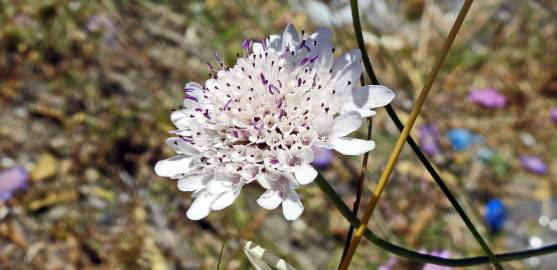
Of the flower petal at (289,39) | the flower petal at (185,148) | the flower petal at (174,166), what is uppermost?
the flower petal at (289,39)

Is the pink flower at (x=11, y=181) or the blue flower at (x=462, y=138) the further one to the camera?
the blue flower at (x=462, y=138)

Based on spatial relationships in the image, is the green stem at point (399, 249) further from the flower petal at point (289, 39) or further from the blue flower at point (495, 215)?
the blue flower at point (495, 215)

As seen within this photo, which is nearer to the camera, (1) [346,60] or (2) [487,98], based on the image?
(1) [346,60]

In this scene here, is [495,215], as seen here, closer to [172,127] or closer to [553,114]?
[553,114]

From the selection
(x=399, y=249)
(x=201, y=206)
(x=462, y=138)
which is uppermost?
(x=201, y=206)

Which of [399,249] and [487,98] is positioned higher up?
[399,249]

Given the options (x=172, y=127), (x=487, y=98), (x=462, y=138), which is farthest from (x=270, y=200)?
(x=487, y=98)

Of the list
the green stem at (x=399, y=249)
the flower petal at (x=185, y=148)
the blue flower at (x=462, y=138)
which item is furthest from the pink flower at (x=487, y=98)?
the flower petal at (x=185, y=148)

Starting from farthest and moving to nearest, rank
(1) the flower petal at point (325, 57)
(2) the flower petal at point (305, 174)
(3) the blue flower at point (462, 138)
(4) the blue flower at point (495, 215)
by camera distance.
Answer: (3) the blue flower at point (462, 138) → (4) the blue flower at point (495, 215) → (1) the flower petal at point (325, 57) → (2) the flower petal at point (305, 174)
